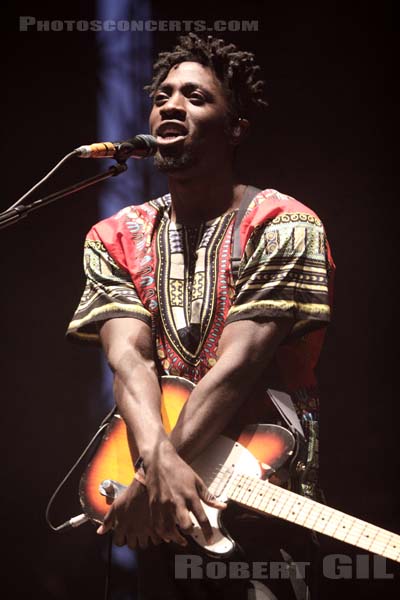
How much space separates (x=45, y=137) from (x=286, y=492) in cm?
210

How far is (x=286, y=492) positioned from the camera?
8.62ft

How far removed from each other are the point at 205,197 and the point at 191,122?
0.82 feet

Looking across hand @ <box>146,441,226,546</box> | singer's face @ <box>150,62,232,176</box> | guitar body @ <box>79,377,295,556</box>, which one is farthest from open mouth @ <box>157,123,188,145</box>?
hand @ <box>146,441,226,546</box>

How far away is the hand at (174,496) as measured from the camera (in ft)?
8.47

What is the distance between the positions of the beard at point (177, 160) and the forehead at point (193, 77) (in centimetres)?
25

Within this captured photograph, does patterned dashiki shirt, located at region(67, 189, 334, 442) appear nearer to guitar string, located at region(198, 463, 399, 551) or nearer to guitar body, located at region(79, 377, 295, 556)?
guitar body, located at region(79, 377, 295, 556)

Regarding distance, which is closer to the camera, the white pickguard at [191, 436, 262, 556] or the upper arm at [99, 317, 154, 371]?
the white pickguard at [191, 436, 262, 556]

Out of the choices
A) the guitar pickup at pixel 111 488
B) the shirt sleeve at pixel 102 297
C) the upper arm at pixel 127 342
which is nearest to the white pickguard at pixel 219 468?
the guitar pickup at pixel 111 488

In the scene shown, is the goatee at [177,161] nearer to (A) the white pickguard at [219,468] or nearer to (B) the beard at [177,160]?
(B) the beard at [177,160]

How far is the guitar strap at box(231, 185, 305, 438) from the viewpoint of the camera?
2762mm

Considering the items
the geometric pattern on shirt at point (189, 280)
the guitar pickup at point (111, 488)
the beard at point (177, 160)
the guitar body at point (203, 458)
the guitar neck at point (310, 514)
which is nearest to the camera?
the guitar neck at point (310, 514)

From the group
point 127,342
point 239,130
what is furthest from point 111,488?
point 239,130

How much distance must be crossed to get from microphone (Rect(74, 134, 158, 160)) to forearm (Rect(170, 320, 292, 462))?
57 cm

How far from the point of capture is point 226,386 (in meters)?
2.71
